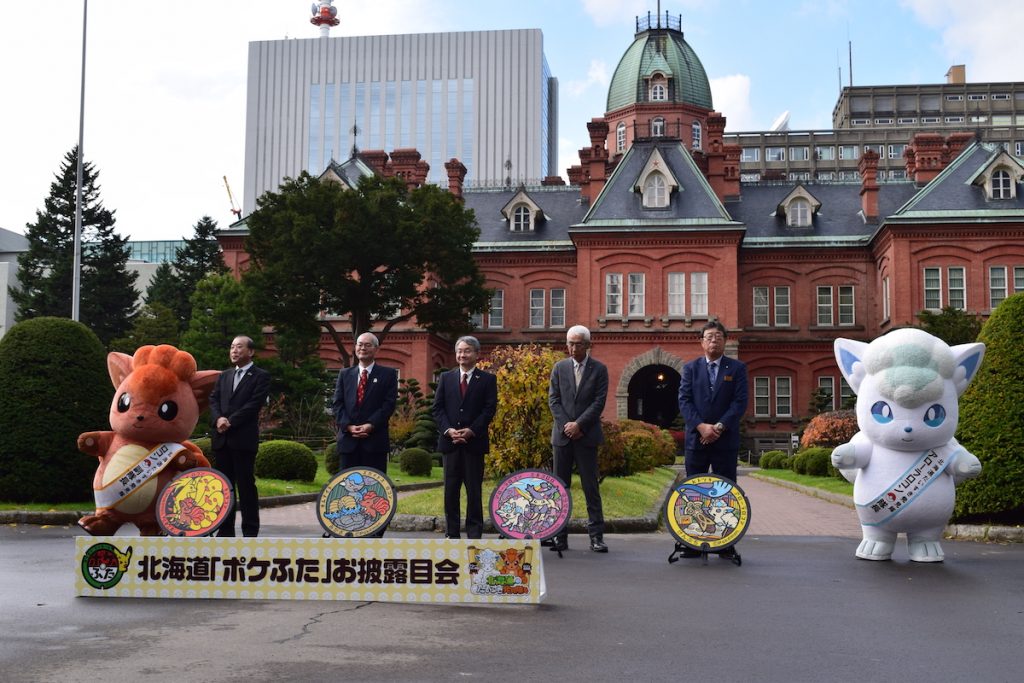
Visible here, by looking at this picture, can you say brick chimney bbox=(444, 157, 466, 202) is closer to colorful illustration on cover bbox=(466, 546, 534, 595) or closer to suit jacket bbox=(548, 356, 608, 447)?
suit jacket bbox=(548, 356, 608, 447)

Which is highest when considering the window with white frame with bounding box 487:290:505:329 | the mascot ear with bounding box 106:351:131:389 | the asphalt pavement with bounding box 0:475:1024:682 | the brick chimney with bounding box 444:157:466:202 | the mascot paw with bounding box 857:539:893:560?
the brick chimney with bounding box 444:157:466:202

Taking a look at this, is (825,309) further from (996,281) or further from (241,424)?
(241,424)

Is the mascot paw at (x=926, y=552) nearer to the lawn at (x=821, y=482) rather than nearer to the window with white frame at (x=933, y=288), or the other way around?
the lawn at (x=821, y=482)

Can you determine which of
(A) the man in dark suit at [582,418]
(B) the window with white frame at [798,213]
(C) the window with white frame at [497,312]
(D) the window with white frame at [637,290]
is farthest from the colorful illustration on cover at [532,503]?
(B) the window with white frame at [798,213]

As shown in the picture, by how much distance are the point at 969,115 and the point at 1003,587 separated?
353ft

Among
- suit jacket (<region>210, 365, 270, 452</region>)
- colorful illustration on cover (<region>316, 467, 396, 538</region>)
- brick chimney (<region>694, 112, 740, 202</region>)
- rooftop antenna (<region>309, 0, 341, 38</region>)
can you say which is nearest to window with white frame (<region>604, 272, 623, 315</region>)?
brick chimney (<region>694, 112, 740, 202</region>)

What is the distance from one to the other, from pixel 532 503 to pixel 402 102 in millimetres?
105575

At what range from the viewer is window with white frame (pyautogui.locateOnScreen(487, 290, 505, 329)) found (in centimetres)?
4709

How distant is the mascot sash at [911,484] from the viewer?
916 cm

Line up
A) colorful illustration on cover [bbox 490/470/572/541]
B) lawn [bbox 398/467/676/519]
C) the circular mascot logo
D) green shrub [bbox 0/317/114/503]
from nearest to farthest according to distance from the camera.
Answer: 1. the circular mascot logo
2. colorful illustration on cover [bbox 490/470/572/541]
3. lawn [bbox 398/467/676/519]
4. green shrub [bbox 0/317/114/503]

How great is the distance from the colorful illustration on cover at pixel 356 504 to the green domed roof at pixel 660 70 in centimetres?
5344

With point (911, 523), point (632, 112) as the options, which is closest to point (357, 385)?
point (911, 523)

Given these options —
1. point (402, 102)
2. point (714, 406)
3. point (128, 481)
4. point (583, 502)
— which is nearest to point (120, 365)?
point (128, 481)

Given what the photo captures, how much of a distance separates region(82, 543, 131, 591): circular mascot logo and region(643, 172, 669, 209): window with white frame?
122 feet
